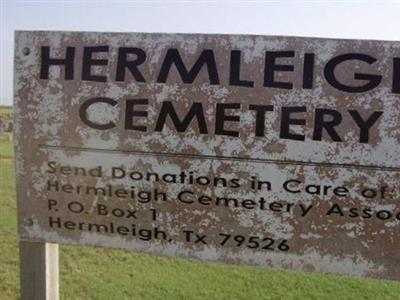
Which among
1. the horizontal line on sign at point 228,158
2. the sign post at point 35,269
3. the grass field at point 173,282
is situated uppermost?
the horizontal line on sign at point 228,158

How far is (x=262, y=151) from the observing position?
7.81 feet

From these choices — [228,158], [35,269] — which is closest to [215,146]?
[228,158]

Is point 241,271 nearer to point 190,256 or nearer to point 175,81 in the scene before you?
point 190,256

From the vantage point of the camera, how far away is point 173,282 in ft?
15.4

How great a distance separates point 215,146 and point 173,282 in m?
2.68

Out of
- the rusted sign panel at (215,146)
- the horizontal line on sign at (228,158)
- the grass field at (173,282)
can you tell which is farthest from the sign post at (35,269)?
the grass field at (173,282)

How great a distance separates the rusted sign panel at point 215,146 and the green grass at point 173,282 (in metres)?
2.04

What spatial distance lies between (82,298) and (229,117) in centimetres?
270

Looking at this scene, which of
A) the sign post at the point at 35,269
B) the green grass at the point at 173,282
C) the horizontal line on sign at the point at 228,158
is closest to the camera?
the horizontal line on sign at the point at 228,158

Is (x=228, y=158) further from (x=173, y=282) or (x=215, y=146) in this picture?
(x=173, y=282)

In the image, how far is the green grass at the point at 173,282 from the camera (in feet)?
14.5

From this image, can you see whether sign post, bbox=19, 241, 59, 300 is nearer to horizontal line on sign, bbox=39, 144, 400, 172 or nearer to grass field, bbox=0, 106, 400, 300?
horizontal line on sign, bbox=39, 144, 400, 172

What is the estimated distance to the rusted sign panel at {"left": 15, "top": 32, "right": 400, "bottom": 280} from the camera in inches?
91.1

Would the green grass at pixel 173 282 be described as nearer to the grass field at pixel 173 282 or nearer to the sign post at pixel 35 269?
the grass field at pixel 173 282
